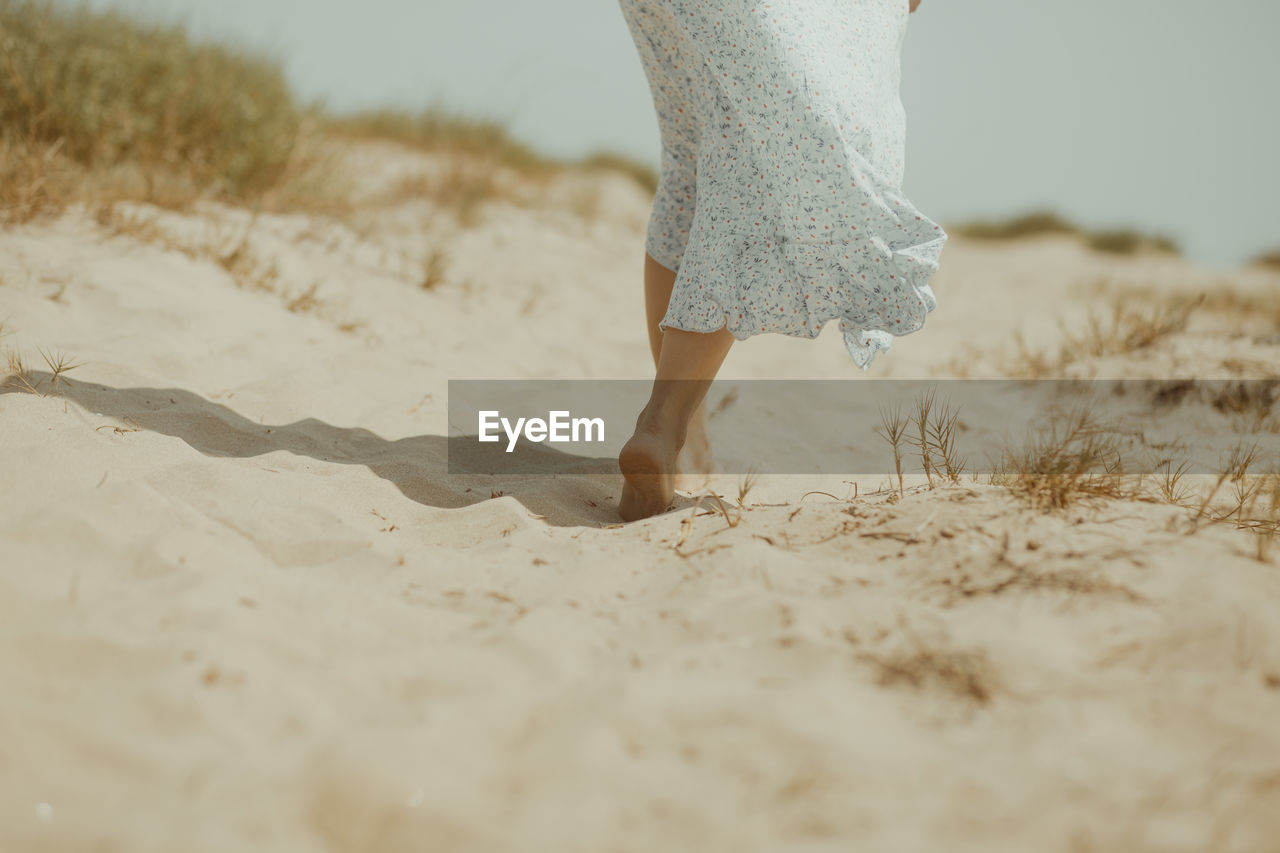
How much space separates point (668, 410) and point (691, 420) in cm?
34

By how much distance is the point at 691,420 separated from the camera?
88.8 inches

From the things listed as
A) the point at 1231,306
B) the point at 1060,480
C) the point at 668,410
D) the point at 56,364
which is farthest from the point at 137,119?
the point at 1231,306

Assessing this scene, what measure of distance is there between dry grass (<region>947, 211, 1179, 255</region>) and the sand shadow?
9879mm

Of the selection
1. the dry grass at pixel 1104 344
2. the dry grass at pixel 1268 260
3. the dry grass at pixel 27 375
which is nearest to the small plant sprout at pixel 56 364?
the dry grass at pixel 27 375

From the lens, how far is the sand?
40.0 inches

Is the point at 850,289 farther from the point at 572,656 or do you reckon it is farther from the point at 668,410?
the point at 572,656

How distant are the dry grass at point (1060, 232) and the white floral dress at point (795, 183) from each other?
9.88m

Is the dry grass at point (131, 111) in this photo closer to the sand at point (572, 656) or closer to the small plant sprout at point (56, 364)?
the small plant sprout at point (56, 364)

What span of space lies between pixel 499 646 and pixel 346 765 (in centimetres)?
30

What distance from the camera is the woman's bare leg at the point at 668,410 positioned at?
1894mm

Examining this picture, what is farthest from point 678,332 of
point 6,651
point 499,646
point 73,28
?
point 73,28

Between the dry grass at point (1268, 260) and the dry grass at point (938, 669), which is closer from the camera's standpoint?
the dry grass at point (938, 669)

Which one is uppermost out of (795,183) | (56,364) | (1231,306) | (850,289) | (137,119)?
(1231,306)

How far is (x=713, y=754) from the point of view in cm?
111
